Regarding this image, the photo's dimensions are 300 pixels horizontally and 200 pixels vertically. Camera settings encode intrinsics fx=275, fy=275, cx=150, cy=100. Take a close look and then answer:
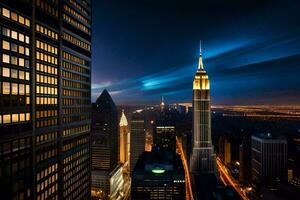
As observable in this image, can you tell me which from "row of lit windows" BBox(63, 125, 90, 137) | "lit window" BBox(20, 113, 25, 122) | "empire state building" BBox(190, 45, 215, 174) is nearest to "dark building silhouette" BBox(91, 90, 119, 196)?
"empire state building" BBox(190, 45, 215, 174)

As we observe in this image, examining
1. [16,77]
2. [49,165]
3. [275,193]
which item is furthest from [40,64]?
[275,193]

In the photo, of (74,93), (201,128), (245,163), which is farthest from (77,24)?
(245,163)

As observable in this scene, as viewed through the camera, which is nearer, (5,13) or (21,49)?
(5,13)

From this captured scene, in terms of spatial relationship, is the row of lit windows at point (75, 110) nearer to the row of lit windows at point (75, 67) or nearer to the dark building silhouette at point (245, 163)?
the row of lit windows at point (75, 67)

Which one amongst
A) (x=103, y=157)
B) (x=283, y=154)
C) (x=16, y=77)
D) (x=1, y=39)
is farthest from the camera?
(x=103, y=157)

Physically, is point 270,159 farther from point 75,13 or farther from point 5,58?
point 5,58

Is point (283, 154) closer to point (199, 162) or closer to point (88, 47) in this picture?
point (199, 162)
